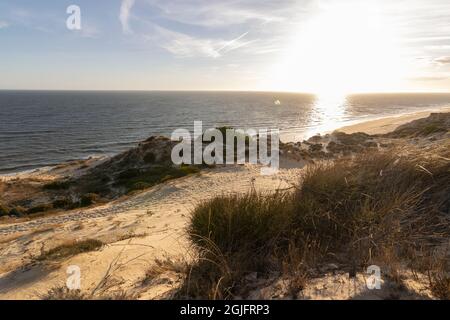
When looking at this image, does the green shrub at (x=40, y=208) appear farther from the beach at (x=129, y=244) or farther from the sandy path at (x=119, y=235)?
the sandy path at (x=119, y=235)

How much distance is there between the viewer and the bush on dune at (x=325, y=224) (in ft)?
12.7

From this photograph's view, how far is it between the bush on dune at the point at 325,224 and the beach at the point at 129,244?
0.38 m

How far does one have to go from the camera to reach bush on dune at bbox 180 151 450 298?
388cm

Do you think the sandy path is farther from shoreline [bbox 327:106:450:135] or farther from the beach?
shoreline [bbox 327:106:450:135]

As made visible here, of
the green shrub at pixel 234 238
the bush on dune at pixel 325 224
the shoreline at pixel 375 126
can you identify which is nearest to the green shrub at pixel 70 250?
the green shrub at pixel 234 238

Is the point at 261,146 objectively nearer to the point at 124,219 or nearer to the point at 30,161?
the point at 124,219

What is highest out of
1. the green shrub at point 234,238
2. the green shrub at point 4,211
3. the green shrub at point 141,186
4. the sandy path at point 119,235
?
the green shrub at point 234,238

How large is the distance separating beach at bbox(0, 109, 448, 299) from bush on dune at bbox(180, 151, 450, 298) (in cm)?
38

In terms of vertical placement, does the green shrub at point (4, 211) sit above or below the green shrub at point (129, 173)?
below

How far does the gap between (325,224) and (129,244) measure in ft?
17.4

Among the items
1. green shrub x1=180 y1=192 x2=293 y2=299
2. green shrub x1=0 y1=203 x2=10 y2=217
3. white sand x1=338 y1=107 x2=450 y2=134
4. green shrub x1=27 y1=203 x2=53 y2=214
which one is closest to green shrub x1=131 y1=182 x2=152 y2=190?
green shrub x1=27 y1=203 x2=53 y2=214

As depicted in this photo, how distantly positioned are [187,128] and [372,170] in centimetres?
6093

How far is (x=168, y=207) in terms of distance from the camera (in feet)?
50.3

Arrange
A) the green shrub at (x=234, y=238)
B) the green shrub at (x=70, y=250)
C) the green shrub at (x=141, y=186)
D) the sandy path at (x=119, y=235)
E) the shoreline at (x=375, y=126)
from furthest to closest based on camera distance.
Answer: the shoreline at (x=375, y=126) → the green shrub at (x=141, y=186) → the green shrub at (x=70, y=250) → the sandy path at (x=119, y=235) → the green shrub at (x=234, y=238)
